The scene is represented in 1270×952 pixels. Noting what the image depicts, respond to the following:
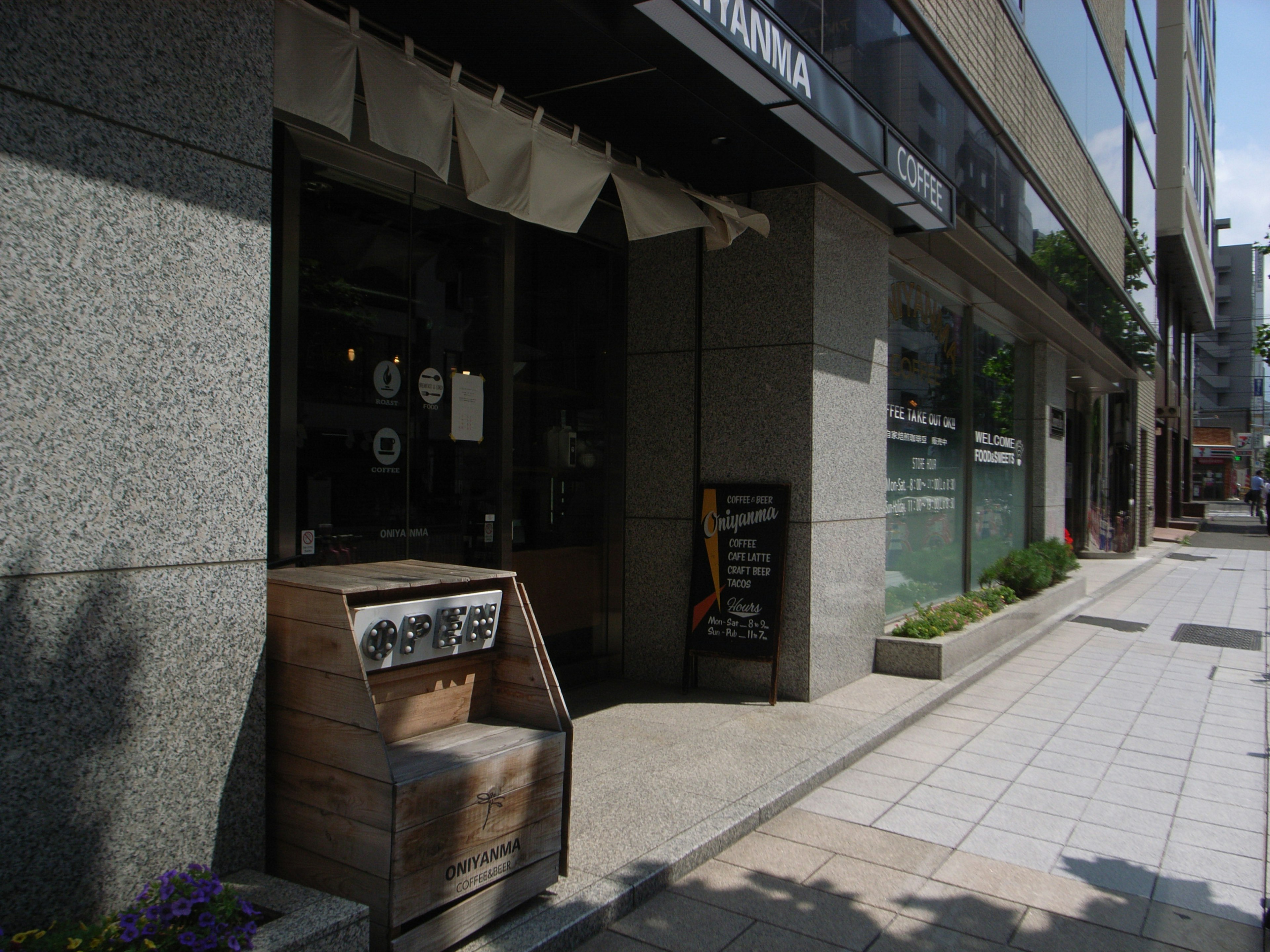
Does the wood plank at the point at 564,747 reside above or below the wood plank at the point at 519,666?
below

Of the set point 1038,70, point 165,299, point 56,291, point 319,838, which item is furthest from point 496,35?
point 1038,70


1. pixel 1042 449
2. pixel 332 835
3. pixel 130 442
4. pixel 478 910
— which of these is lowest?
pixel 478 910

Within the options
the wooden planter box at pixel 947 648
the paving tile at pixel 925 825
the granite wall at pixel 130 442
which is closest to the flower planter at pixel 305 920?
the granite wall at pixel 130 442

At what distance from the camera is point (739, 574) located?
6.90 metres

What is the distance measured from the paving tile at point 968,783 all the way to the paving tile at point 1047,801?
57 millimetres

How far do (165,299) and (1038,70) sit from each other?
12.6m

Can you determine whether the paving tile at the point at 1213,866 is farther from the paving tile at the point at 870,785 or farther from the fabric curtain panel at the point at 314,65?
the fabric curtain panel at the point at 314,65

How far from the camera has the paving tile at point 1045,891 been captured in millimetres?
3820

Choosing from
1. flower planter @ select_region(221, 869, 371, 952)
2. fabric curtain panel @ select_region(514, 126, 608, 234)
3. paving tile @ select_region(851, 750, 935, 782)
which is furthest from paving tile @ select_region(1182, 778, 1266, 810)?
fabric curtain panel @ select_region(514, 126, 608, 234)

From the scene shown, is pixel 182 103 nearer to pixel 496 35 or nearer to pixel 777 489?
pixel 496 35

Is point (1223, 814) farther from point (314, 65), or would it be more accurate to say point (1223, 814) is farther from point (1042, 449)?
point (1042, 449)

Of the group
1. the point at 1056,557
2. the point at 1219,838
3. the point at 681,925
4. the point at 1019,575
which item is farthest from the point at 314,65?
the point at 1056,557

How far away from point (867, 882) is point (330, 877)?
2.38 m

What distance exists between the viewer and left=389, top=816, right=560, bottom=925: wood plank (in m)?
2.94
